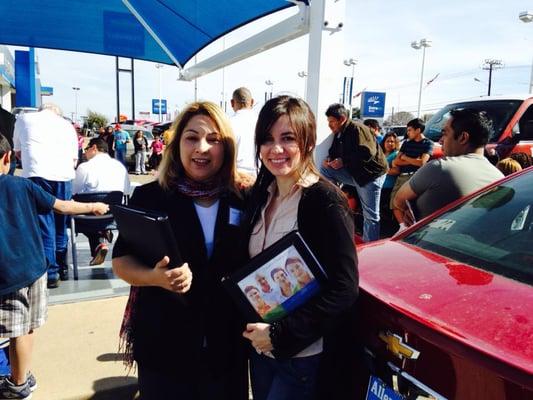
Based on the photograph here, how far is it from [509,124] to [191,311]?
6.79 metres

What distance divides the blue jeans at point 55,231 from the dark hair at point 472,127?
141 inches

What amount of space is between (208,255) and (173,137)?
1.83 feet

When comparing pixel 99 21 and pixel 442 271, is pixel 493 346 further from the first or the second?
pixel 99 21

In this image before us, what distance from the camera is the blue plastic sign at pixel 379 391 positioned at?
1.27 metres

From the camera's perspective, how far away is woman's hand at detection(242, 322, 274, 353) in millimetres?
1439

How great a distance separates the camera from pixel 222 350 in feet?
5.55

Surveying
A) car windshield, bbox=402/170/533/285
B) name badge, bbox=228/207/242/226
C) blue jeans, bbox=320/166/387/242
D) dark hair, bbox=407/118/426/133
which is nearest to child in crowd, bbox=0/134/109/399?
name badge, bbox=228/207/242/226

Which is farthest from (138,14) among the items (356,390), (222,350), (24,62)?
(24,62)

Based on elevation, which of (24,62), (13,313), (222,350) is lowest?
(13,313)

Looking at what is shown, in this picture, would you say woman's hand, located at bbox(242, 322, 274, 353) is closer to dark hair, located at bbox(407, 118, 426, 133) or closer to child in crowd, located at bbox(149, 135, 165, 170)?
dark hair, located at bbox(407, 118, 426, 133)

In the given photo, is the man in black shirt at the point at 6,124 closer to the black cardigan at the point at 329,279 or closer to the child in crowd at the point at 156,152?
the black cardigan at the point at 329,279

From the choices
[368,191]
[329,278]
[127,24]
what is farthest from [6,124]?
[329,278]

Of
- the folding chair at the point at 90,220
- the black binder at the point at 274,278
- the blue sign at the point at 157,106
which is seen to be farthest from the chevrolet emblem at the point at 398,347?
the blue sign at the point at 157,106

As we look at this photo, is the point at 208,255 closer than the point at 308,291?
No
